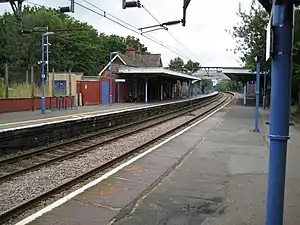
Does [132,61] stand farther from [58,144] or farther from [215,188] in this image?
[215,188]

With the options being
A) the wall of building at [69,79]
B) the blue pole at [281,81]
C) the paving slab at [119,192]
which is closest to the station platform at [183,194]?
the paving slab at [119,192]

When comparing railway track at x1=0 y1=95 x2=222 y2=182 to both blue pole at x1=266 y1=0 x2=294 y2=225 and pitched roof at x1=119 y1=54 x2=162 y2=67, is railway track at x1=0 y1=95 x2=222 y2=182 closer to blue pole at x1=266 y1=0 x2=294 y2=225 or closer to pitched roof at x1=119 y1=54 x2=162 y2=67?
blue pole at x1=266 y1=0 x2=294 y2=225

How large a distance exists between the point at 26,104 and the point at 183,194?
78.7 ft

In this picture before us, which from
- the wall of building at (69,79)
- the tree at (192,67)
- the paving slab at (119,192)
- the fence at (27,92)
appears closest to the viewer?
the paving slab at (119,192)

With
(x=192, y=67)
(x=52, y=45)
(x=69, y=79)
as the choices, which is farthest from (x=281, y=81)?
(x=192, y=67)

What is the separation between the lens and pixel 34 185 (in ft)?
27.6

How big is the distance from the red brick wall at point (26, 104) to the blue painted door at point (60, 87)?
1.04 m

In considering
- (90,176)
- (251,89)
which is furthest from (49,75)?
(251,89)

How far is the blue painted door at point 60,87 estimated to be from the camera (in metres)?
35.1

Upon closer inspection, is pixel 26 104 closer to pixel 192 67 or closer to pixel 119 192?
pixel 119 192

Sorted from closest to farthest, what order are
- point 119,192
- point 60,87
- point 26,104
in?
point 119,192 → point 26,104 → point 60,87

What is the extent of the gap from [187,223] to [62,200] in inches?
90.0

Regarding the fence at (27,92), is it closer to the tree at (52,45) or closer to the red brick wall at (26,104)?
the red brick wall at (26,104)

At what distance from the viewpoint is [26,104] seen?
96.7 feet
